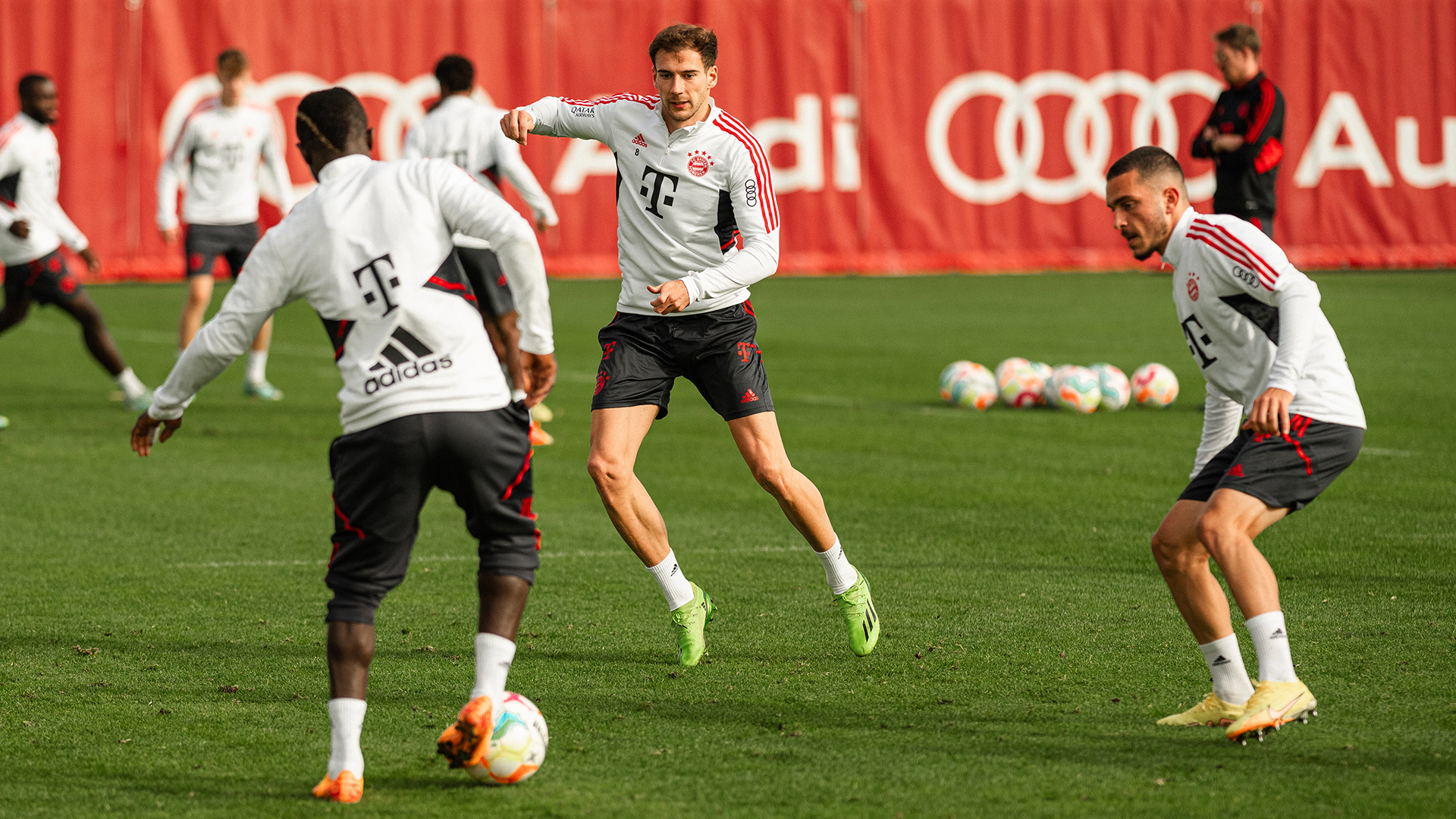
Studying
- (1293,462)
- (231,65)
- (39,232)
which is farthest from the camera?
(231,65)

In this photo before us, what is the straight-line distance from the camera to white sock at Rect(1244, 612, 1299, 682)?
479 centimetres

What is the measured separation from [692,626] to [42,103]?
842 cm

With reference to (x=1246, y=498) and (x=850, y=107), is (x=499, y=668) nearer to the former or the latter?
(x=1246, y=498)

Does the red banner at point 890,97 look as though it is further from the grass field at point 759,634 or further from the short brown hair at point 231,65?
the grass field at point 759,634

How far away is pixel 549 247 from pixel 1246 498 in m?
21.1

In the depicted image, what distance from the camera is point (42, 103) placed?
39.9 ft

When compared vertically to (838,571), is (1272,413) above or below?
above

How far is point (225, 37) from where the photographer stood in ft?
78.3

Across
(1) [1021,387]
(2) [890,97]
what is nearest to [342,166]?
(1) [1021,387]

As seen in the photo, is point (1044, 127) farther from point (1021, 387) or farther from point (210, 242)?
point (210, 242)

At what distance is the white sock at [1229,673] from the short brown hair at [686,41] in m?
2.58

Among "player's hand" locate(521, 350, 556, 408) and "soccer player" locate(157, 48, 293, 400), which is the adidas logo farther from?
"soccer player" locate(157, 48, 293, 400)

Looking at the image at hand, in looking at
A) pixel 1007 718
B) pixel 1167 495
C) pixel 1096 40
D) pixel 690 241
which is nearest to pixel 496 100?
pixel 1096 40

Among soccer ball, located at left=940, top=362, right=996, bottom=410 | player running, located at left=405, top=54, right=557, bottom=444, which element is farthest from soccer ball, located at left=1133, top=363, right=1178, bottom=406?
player running, located at left=405, top=54, right=557, bottom=444
